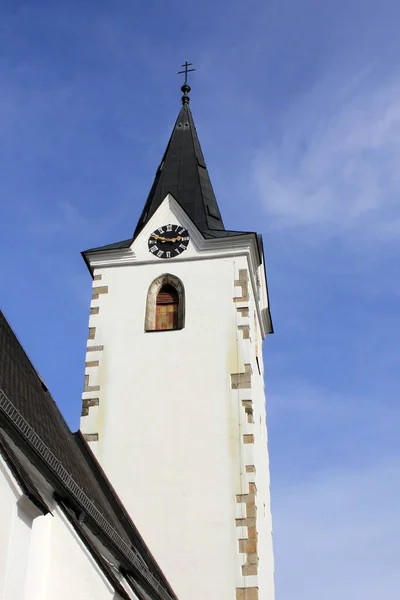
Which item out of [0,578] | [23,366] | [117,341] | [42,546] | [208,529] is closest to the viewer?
[0,578]

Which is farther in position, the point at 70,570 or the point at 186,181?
the point at 186,181

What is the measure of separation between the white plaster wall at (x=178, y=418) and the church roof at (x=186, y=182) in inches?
47.5

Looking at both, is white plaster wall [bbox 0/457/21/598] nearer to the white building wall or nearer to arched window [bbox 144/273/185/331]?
the white building wall

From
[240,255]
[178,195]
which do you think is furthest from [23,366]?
[178,195]

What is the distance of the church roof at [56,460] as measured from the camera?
855 cm

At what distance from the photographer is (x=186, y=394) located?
14.9 m

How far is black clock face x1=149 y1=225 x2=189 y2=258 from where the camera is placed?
654 inches

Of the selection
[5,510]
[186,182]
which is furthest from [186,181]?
[5,510]

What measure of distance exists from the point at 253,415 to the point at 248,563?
2689mm

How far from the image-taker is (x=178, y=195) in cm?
1817

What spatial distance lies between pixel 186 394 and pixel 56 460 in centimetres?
543

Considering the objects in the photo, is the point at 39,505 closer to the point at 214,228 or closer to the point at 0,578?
the point at 0,578

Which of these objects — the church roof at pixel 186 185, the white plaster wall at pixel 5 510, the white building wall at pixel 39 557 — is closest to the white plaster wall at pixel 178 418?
the church roof at pixel 186 185

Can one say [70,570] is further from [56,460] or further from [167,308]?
[167,308]
